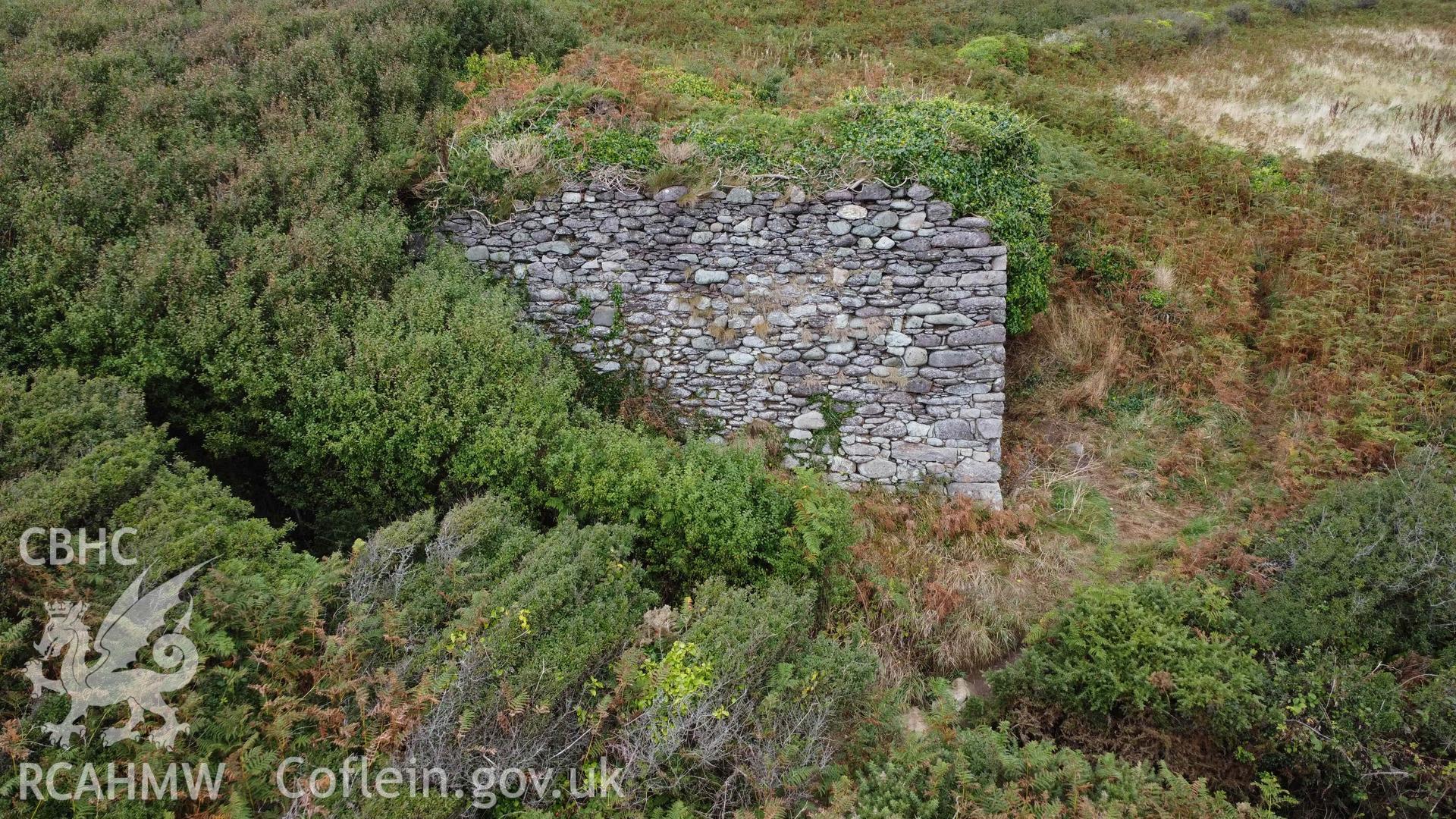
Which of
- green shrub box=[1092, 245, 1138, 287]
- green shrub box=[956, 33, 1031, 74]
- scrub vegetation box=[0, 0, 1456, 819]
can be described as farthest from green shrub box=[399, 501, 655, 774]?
green shrub box=[956, 33, 1031, 74]

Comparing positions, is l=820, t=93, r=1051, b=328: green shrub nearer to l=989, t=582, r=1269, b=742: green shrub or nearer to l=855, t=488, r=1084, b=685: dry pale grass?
l=855, t=488, r=1084, b=685: dry pale grass

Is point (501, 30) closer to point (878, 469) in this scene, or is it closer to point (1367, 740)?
point (878, 469)

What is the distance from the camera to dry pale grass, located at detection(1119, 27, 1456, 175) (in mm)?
11461

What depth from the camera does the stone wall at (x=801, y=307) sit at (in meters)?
8.16

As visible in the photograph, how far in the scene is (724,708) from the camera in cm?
491

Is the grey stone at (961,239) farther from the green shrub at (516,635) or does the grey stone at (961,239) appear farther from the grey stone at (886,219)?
the green shrub at (516,635)

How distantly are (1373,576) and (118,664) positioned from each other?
884 centimetres

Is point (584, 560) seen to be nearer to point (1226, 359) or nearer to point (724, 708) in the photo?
point (724, 708)

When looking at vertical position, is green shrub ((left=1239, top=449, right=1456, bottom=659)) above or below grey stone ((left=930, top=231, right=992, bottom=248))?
below

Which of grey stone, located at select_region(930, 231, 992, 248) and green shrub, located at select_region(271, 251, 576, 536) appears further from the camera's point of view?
grey stone, located at select_region(930, 231, 992, 248)

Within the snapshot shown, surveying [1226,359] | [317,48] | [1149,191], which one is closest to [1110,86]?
[1149,191]

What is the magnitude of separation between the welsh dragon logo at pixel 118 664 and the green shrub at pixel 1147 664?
5.83 meters

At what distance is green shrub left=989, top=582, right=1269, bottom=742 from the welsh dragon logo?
229 inches

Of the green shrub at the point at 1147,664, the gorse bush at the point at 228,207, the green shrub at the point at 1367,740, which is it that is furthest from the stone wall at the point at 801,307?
the green shrub at the point at 1367,740
